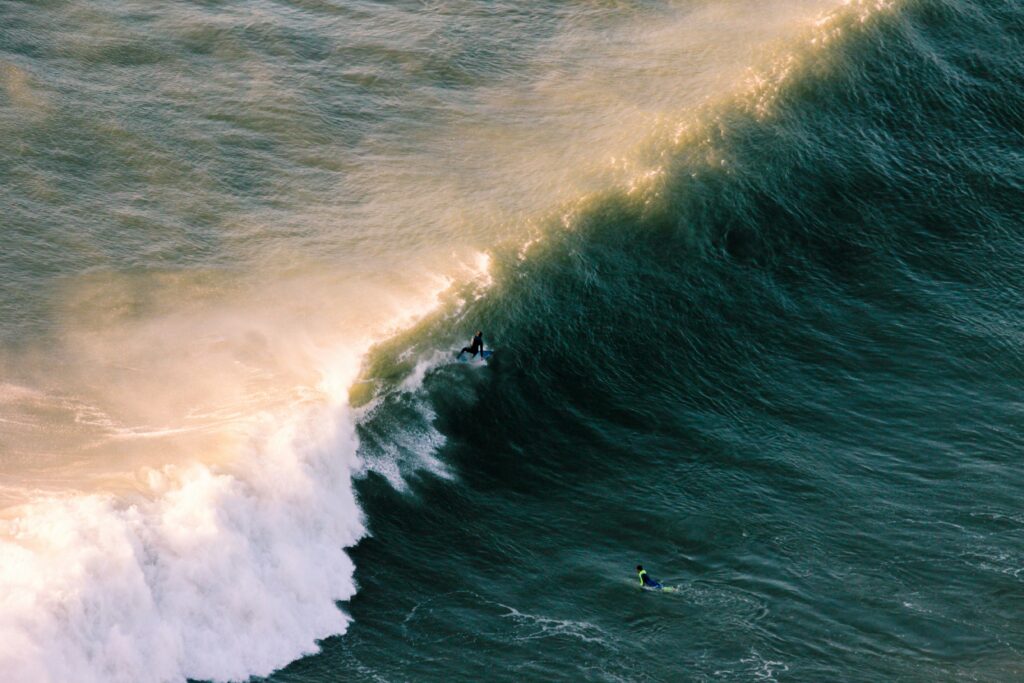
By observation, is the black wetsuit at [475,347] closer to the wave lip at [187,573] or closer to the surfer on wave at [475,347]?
the surfer on wave at [475,347]

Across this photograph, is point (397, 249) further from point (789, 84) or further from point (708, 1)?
point (708, 1)

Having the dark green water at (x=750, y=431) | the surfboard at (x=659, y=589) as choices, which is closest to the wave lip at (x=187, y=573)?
the dark green water at (x=750, y=431)

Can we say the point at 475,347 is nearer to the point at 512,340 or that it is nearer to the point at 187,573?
the point at 512,340

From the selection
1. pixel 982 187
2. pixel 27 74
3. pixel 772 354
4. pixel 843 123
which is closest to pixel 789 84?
pixel 843 123

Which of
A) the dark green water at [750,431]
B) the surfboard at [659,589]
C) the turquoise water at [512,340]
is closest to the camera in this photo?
the turquoise water at [512,340]

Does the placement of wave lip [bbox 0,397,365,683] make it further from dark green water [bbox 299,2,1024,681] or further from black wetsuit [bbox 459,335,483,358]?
black wetsuit [bbox 459,335,483,358]

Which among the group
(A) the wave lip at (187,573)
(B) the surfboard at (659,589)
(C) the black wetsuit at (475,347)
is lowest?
(B) the surfboard at (659,589)

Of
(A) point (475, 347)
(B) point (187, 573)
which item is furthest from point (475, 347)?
(B) point (187, 573)
